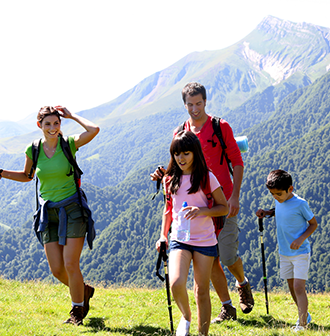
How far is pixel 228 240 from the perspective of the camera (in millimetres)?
5129

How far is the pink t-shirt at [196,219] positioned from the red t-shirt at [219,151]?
97cm

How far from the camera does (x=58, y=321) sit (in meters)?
5.25

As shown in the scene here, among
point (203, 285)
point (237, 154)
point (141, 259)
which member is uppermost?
point (237, 154)

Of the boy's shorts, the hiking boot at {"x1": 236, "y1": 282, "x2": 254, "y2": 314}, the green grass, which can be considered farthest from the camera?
A: the hiking boot at {"x1": 236, "y1": 282, "x2": 254, "y2": 314}

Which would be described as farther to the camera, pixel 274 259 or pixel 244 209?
pixel 244 209

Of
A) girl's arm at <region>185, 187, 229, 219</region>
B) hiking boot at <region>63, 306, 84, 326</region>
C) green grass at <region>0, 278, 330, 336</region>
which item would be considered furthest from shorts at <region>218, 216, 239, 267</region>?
hiking boot at <region>63, 306, 84, 326</region>

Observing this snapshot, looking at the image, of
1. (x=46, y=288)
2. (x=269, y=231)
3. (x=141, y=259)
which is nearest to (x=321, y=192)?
(x=269, y=231)

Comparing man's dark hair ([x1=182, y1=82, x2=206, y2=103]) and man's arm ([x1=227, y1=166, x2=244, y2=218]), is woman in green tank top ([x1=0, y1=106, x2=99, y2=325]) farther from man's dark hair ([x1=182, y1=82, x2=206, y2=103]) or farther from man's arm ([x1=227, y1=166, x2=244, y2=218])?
man's arm ([x1=227, y1=166, x2=244, y2=218])

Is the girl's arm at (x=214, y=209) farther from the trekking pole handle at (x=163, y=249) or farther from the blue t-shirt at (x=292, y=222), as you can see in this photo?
the blue t-shirt at (x=292, y=222)

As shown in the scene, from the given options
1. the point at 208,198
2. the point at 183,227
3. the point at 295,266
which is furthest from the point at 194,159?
the point at 295,266

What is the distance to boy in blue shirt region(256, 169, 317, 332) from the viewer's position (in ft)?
16.8

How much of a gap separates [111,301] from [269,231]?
→ 173m

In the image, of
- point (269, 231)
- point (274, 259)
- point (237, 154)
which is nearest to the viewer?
point (237, 154)

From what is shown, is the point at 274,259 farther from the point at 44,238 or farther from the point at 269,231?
the point at 44,238
